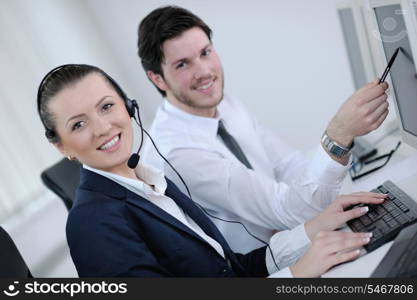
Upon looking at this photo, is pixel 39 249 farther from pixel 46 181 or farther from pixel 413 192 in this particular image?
pixel 413 192

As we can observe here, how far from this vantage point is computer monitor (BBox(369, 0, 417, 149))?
96 cm

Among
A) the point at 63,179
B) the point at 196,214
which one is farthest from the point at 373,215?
the point at 63,179

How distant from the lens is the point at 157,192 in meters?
1.17

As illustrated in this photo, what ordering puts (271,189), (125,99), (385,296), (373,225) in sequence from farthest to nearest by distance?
(271,189) < (125,99) < (373,225) < (385,296)

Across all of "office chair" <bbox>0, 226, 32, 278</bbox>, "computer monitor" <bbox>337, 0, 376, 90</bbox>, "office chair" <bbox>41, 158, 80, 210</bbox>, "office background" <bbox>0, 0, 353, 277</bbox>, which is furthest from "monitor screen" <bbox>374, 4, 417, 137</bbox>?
→ "office background" <bbox>0, 0, 353, 277</bbox>

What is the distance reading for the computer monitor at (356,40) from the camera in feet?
5.23

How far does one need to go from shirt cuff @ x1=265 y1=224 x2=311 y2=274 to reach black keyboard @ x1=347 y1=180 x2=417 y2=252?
137 mm

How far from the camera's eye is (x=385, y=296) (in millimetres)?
790

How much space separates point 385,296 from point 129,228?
0.52 metres

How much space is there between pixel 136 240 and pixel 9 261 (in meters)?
0.43

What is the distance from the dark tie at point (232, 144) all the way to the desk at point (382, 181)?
33 centimetres

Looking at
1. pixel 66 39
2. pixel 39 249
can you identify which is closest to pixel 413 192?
pixel 39 249

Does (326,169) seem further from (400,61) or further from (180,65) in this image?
(180,65)

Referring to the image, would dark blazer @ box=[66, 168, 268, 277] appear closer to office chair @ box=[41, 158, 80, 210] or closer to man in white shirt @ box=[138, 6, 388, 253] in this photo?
man in white shirt @ box=[138, 6, 388, 253]
